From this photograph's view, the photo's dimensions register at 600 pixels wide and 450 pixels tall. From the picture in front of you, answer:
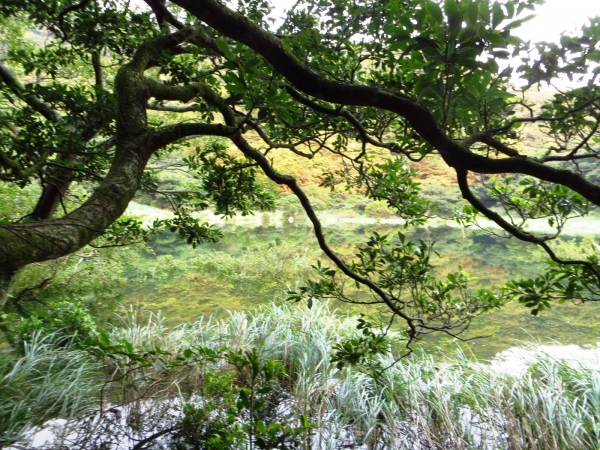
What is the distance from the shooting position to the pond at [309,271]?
5.77 meters

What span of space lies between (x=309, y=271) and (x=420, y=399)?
5150 mm

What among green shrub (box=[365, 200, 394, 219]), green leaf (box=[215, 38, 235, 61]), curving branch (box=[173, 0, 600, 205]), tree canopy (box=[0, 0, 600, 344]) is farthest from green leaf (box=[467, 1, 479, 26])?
green shrub (box=[365, 200, 394, 219])

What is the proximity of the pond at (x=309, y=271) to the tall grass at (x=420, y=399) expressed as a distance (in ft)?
1.41

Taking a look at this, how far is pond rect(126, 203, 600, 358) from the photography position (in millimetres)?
5773

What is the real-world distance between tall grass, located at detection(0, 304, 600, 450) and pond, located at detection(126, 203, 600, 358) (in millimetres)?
428

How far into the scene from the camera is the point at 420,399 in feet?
9.02

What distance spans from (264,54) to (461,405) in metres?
2.51

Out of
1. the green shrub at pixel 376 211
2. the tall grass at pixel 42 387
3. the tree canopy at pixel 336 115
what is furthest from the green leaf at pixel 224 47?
the green shrub at pixel 376 211

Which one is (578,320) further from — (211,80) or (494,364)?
(211,80)

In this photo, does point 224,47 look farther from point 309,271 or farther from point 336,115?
point 309,271

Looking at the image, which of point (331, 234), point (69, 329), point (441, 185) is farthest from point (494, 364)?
point (441, 185)

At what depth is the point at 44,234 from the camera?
2.75 feet

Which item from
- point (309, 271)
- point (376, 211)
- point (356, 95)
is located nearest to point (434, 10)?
point (356, 95)

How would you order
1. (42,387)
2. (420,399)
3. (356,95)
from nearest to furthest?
(356,95) < (42,387) < (420,399)
